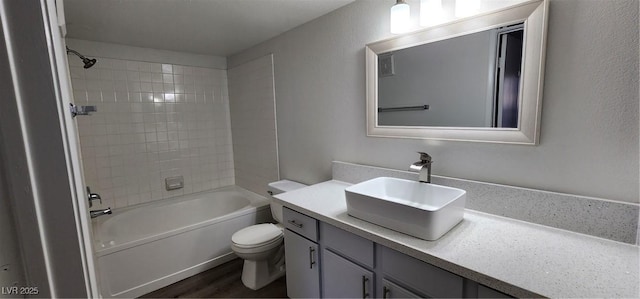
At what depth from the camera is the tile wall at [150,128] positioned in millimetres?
2566

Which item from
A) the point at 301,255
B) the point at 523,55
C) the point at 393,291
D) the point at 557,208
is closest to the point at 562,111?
the point at 523,55

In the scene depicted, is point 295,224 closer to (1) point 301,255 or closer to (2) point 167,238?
(1) point 301,255

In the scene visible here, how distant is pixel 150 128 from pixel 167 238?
131cm

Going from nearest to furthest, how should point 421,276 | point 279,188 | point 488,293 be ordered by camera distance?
1. point 488,293
2. point 421,276
3. point 279,188

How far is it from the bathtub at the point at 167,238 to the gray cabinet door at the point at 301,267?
96 centimetres

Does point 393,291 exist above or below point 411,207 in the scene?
below

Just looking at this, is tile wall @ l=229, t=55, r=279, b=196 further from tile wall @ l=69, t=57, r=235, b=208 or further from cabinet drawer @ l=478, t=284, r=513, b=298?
cabinet drawer @ l=478, t=284, r=513, b=298

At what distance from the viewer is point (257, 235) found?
2135 mm

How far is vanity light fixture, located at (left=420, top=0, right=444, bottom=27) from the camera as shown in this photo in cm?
137

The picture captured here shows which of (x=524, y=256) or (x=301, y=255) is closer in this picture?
(x=524, y=256)

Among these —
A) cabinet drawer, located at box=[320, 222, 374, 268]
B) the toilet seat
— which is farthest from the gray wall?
the toilet seat

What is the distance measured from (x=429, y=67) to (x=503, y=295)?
1152 millimetres

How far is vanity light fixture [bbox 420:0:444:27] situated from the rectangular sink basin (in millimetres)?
873

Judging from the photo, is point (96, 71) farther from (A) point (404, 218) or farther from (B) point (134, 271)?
(A) point (404, 218)
